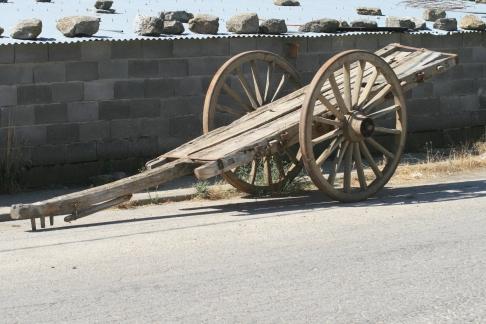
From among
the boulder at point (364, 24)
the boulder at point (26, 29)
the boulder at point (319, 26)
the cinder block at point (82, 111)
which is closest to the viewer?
the boulder at point (26, 29)

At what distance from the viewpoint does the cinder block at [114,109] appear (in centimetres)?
1245

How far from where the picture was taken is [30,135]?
12008mm

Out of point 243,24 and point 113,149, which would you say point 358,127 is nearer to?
point 243,24

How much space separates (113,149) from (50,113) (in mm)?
946

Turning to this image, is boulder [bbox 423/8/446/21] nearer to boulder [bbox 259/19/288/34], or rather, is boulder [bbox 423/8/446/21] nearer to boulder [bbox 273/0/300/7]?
boulder [bbox 273/0/300/7]

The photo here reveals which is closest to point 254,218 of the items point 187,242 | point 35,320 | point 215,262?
point 187,242

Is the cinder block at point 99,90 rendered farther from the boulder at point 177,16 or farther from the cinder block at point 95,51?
the boulder at point 177,16

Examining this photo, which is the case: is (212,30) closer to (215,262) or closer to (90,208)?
(90,208)

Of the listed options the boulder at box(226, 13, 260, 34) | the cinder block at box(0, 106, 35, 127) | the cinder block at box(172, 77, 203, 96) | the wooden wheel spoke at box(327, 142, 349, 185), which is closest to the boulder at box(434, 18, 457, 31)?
the boulder at box(226, 13, 260, 34)

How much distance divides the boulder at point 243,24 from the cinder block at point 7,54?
9.85ft

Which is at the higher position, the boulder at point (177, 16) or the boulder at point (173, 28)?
the boulder at point (177, 16)

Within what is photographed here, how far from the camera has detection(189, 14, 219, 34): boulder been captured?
13.1 meters

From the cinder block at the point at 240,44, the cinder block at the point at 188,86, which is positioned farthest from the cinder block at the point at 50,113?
the cinder block at the point at 240,44

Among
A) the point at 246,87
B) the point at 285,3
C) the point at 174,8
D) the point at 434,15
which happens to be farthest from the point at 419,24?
the point at 246,87
